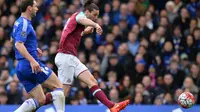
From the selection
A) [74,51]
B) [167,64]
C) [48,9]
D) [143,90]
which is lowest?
[74,51]

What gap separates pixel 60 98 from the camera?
12688 millimetres

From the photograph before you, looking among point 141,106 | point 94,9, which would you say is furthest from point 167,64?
point 94,9

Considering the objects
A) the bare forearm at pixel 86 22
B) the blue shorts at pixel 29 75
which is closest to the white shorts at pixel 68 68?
the bare forearm at pixel 86 22

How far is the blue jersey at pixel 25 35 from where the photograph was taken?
1234 centimetres

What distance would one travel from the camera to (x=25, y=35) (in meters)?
12.4

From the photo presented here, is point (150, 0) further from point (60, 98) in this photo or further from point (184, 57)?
point (60, 98)

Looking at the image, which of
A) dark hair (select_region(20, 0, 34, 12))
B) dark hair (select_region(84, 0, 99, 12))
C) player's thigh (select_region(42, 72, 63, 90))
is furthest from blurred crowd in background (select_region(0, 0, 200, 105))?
dark hair (select_region(20, 0, 34, 12))

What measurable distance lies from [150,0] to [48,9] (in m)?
2.88

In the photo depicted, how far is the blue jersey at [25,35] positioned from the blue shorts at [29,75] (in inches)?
5.6

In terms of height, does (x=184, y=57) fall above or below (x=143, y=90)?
above

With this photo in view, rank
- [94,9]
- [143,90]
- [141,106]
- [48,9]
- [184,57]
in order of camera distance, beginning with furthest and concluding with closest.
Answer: [48,9] < [184,57] < [143,90] < [141,106] < [94,9]

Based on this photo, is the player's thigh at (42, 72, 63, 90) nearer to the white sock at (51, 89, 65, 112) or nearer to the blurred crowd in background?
the white sock at (51, 89, 65, 112)

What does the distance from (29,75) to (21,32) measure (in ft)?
2.52

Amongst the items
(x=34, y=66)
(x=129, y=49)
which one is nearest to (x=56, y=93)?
(x=34, y=66)
